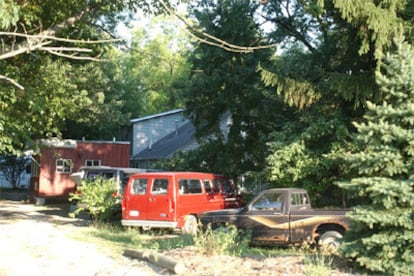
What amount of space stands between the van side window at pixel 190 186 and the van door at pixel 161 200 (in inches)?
15.6

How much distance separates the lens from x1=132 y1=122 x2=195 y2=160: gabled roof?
3503 cm

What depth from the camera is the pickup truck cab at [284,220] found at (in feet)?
38.0

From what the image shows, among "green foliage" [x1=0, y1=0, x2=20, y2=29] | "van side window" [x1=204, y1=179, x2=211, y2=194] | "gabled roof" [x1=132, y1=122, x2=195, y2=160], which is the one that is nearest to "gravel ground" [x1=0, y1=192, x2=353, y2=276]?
"green foliage" [x1=0, y1=0, x2=20, y2=29]

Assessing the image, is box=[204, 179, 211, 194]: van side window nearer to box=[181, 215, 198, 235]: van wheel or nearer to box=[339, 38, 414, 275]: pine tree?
box=[181, 215, 198, 235]: van wheel

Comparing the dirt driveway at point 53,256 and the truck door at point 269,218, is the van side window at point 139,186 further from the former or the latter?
the truck door at point 269,218

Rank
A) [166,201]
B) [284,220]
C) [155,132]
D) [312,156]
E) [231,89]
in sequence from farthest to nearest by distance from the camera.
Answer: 1. [155,132]
2. [231,89]
3. [312,156]
4. [166,201]
5. [284,220]

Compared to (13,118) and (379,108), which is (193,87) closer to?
(13,118)

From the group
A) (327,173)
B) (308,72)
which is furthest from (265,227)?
(308,72)

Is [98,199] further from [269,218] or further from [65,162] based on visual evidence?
[65,162]

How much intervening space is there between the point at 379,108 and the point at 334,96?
900 cm

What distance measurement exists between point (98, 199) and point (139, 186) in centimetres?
248

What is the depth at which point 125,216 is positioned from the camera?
15.9 metres

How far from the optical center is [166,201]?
15164 millimetres

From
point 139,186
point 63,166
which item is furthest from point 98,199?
point 63,166
